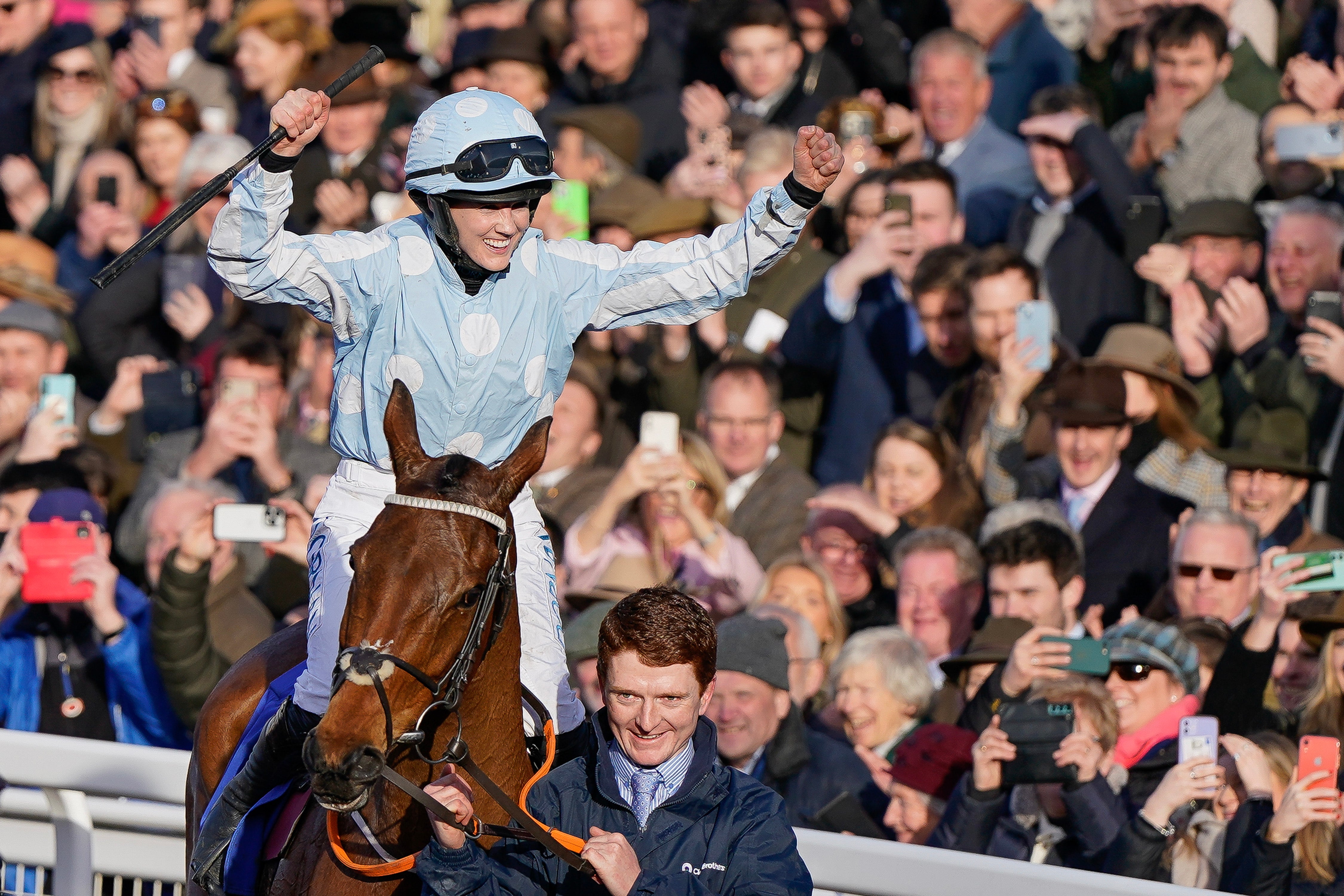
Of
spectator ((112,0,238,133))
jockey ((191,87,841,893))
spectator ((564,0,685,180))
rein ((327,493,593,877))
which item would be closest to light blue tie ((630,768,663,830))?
rein ((327,493,593,877))

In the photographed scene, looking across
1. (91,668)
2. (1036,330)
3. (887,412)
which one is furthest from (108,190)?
(1036,330)

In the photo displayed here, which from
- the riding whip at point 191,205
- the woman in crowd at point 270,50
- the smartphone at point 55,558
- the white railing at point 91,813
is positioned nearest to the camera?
the riding whip at point 191,205

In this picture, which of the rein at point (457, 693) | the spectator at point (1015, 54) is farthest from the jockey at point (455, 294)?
the spectator at point (1015, 54)

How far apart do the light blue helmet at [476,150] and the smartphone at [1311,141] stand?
347cm

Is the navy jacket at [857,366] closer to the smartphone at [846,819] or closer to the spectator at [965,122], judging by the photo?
the spectator at [965,122]

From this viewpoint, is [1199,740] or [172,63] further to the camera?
[172,63]

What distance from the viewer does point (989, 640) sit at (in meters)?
5.70

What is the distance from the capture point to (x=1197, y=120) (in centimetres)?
718

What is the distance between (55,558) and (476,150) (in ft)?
10.9

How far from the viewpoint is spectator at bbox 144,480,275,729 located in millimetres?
6277

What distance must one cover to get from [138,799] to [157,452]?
2.78m

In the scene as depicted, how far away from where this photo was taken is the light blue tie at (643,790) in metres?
3.39

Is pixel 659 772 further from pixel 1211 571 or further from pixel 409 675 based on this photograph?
pixel 1211 571

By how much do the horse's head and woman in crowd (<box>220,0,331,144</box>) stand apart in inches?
269
